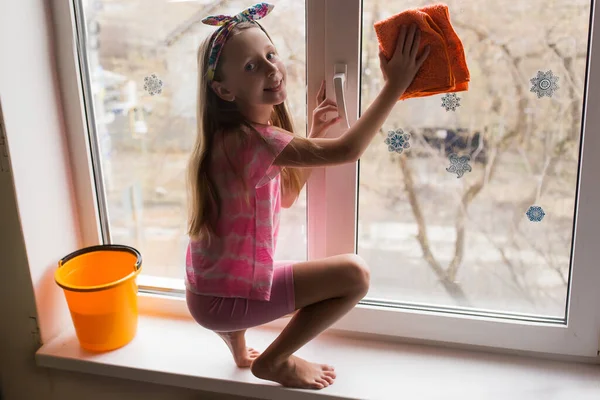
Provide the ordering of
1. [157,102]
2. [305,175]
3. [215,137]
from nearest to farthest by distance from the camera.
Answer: [215,137]
[305,175]
[157,102]

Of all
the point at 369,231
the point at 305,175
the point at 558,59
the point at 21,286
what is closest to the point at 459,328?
the point at 369,231

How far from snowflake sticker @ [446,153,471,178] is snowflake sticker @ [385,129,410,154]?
0.30ft

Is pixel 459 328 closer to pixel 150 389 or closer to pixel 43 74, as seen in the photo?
pixel 150 389

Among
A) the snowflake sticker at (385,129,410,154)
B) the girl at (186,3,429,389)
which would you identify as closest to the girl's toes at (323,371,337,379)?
the girl at (186,3,429,389)

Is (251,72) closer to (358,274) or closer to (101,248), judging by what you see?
(358,274)

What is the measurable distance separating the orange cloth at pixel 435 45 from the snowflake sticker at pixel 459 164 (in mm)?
191

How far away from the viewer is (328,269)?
1064 mm

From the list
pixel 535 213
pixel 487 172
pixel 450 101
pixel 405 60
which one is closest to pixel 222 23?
pixel 405 60

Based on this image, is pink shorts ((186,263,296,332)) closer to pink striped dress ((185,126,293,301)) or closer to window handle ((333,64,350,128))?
pink striped dress ((185,126,293,301))

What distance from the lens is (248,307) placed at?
3.54 ft

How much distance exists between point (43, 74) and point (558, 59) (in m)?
1.07

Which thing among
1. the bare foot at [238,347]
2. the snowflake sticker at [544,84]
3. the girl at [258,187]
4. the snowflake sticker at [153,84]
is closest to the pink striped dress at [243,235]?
the girl at [258,187]

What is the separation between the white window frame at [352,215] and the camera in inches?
42.9

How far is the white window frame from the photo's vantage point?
3.57ft
